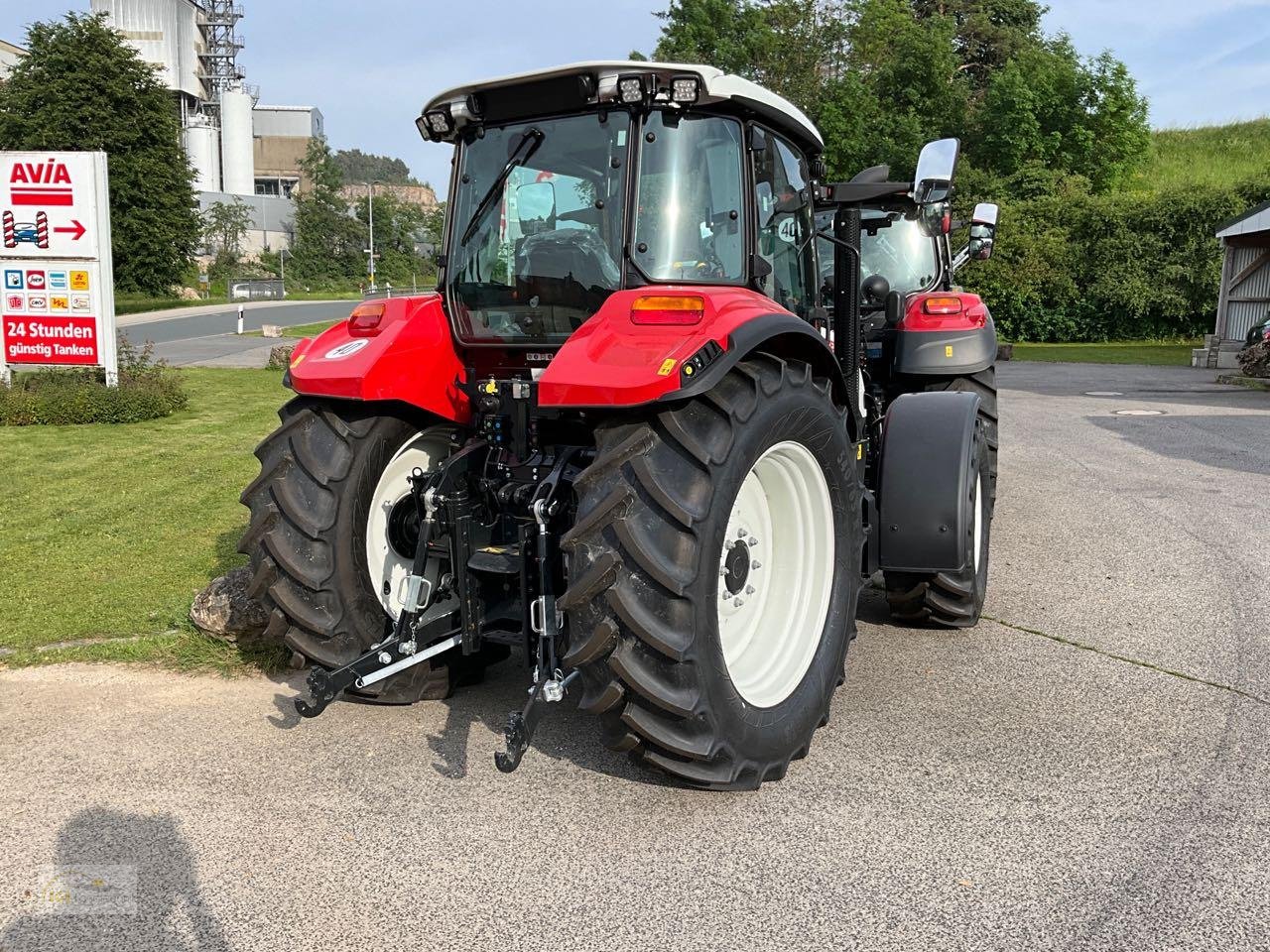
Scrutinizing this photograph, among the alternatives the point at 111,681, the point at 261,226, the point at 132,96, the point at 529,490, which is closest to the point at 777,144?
the point at 529,490

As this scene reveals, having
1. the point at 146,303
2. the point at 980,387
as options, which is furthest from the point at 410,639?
the point at 146,303

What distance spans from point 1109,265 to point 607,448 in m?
28.4

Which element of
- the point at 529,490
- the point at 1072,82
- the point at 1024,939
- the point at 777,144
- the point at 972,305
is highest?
the point at 1072,82

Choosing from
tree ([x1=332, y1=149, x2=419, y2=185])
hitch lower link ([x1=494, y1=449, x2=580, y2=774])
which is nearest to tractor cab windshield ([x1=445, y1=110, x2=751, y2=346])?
hitch lower link ([x1=494, y1=449, x2=580, y2=774])

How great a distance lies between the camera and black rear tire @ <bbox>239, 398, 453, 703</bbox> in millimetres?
3803

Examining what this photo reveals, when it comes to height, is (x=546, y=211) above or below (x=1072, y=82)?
below

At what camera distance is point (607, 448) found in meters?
3.20

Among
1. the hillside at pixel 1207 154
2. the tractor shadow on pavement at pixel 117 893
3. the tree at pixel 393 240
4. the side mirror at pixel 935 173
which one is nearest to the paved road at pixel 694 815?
the tractor shadow on pavement at pixel 117 893

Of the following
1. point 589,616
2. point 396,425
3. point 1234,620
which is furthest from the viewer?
point 1234,620

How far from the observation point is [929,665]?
15.3 ft

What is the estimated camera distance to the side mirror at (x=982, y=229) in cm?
707

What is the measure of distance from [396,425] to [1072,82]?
115 ft

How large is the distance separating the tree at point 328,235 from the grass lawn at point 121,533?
6719cm

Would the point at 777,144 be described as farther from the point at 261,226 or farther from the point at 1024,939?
the point at 261,226
